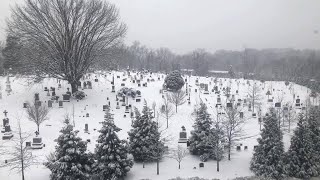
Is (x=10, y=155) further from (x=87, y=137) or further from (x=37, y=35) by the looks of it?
(x=37, y=35)

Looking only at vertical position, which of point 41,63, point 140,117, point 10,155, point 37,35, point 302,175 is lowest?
point 302,175

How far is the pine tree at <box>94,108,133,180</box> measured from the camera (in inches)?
663

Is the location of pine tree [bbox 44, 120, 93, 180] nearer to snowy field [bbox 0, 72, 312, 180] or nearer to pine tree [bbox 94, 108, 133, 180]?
→ pine tree [bbox 94, 108, 133, 180]

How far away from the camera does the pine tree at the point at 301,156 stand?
61.1ft

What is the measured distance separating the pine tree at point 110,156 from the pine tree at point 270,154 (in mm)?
7820

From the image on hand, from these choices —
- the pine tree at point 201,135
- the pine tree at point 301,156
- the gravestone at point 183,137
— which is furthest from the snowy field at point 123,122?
the pine tree at point 301,156

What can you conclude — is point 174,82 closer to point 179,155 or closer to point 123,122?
point 123,122

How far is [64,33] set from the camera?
99.5 feet

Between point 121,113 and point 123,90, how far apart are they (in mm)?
5023

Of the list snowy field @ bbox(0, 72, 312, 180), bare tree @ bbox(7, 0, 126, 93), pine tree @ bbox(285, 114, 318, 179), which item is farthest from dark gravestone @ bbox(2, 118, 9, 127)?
pine tree @ bbox(285, 114, 318, 179)

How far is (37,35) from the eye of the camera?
95.6ft

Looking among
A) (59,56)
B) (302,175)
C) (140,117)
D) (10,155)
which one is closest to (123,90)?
(59,56)

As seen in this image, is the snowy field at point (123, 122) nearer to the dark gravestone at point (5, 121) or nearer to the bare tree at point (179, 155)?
the bare tree at point (179, 155)

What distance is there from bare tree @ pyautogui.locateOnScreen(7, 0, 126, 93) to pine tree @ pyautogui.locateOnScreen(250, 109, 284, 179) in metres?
19.5
